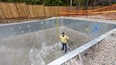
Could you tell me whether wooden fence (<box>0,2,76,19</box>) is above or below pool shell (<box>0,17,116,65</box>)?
above

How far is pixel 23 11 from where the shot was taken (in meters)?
13.5

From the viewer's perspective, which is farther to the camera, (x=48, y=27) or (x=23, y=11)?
(x=48, y=27)

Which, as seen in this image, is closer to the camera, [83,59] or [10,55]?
[83,59]

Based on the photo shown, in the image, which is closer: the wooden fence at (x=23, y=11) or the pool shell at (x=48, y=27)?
the pool shell at (x=48, y=27)

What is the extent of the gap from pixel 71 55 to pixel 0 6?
9082 mm

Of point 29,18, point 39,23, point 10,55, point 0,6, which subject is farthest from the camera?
point 29,18

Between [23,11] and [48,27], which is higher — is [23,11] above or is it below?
above

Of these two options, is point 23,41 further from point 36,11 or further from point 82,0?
point 82,0

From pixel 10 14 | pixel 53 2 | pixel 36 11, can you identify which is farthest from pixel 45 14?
pixel 53 2

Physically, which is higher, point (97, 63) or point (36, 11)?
point (36, 11)

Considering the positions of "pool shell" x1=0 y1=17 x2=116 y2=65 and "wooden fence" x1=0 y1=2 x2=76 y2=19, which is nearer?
"pool shell" x1=0 y1=17 x2=116 y2=65

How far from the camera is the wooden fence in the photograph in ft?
39.6

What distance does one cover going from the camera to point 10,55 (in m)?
7.67

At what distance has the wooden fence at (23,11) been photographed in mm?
12070
